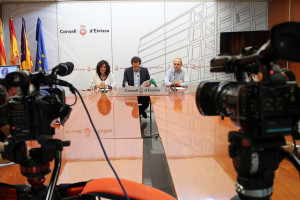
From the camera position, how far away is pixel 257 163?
627mm

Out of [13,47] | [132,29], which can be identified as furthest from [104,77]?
[13,47]

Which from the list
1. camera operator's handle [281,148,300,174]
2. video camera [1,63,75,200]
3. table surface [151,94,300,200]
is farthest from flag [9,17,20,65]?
camera operator's handle [281,148,300,174]

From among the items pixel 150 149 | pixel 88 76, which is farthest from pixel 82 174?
pixel 88 76

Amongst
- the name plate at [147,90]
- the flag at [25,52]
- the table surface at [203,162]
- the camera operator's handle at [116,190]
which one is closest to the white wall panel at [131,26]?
the flag at [25,52]

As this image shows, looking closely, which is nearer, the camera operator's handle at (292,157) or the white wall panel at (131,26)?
the camera operator's handle at (292,157)

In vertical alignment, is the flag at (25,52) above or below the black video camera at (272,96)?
above

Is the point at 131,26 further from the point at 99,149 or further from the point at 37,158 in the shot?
the point at 37,158

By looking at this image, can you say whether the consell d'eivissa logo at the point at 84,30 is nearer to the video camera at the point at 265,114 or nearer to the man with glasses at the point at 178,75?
the man with glasses at the point at 178,75

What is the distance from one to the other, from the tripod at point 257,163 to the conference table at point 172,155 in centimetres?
41

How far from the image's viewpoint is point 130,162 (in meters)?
1.46

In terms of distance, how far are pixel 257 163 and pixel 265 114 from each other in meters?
0.12

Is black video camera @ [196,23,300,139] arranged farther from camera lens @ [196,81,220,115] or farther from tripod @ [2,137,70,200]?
tripod @ [2,137,70,200]

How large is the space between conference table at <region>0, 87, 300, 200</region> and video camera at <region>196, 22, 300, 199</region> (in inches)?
16.8

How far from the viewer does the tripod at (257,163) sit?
24.4 inches
